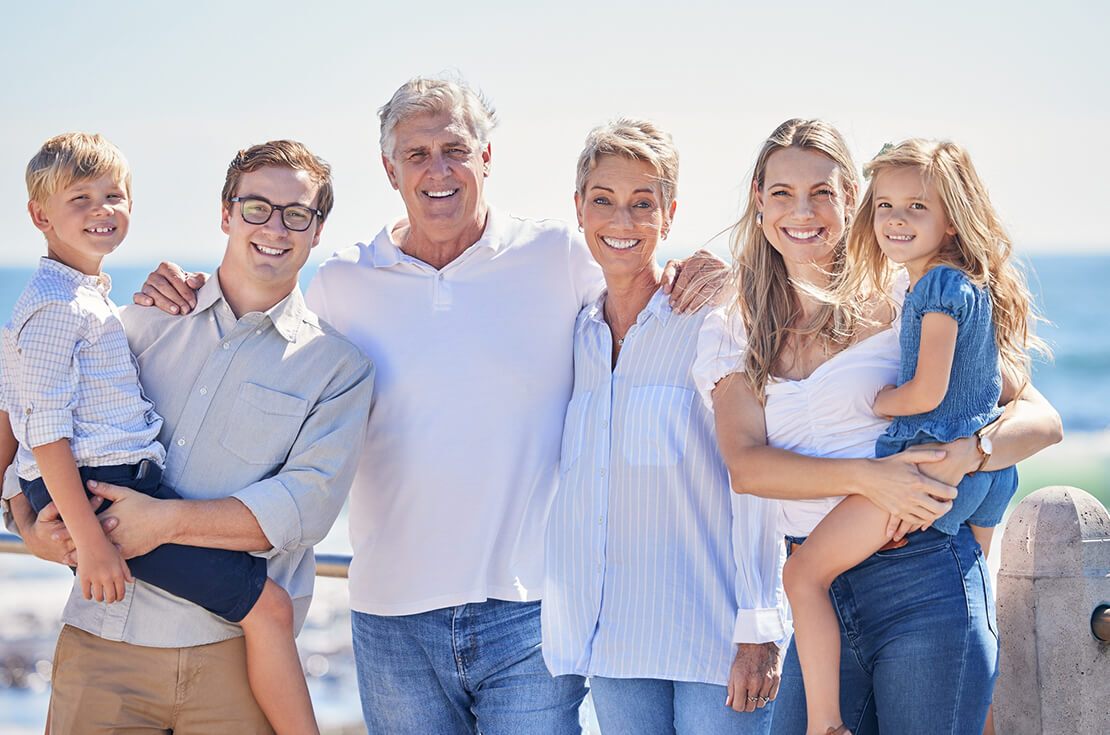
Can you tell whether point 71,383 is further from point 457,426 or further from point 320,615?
point 320,615

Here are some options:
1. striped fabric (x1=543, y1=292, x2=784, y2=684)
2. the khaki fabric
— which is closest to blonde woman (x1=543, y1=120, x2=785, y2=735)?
striped fabric (x1=543, y1=292, x2=784, y2=684)

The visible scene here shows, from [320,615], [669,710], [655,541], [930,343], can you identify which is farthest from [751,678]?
[320,615]

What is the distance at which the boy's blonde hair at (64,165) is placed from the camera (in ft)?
10.4

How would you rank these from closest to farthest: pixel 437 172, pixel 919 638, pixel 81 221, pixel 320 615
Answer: pixel 919 638 → pixel 81 221 → pixel 437 172 → pixel 320 615

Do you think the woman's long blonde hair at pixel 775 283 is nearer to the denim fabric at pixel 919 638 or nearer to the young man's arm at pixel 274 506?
the denim fabric at pixel 919 638

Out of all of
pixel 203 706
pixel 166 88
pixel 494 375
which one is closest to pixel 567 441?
pixel 494 375

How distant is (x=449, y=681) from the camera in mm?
3287

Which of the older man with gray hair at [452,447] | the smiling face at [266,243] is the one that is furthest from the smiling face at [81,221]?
the smiling face at [266,243]

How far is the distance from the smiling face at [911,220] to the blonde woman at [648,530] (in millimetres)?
507

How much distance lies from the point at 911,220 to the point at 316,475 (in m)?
1.53

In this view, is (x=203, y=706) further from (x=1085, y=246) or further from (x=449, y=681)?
(x=1085, y=246)

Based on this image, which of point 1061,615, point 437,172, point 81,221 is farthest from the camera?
point 437,172

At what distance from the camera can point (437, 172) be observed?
3.39 meters

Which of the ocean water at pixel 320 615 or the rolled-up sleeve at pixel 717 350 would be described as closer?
the rolled-up sleeve at pixel 717 350
